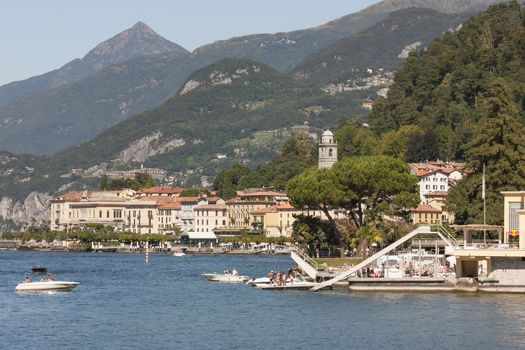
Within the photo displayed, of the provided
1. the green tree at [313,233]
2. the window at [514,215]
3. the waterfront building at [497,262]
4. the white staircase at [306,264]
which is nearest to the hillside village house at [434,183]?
the green tree at [313,233]

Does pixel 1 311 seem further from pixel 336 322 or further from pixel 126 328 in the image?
pixel 336 322

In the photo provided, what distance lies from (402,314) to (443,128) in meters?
128

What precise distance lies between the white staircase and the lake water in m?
3.56

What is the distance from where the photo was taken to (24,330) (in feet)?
230

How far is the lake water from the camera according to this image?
2525 inches

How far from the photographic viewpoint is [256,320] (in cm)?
7312

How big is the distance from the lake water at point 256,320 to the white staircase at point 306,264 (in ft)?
11.7

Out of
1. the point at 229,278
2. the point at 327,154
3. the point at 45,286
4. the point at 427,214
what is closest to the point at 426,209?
the point at 427,214

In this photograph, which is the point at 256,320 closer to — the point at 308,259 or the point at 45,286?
the point at 308,259

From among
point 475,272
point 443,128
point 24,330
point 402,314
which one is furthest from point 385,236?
point 443,128

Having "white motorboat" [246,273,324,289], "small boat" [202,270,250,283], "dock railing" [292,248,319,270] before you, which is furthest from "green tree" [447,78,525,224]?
"white motorboat" [246,273,324,289]

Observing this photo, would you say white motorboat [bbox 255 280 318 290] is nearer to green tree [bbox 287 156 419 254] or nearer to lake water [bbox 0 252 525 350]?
lake water [bbox 0 252 525 350]

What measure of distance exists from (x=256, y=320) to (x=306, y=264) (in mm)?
22564

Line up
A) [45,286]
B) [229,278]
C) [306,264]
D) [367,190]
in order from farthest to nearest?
[367,190] → [229,278] → [45,286] → [306,264]
